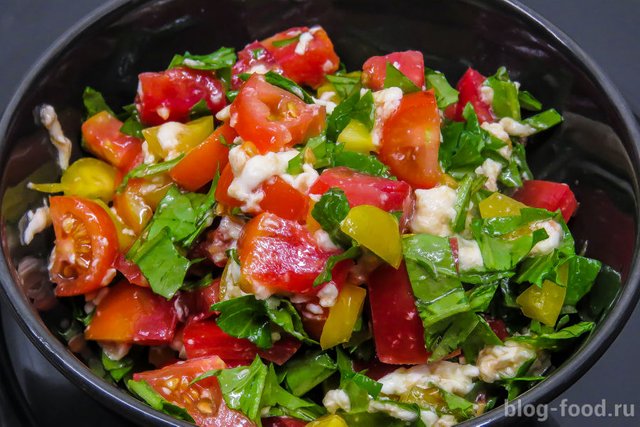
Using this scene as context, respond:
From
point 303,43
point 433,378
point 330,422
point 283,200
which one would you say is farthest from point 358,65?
point 330,422

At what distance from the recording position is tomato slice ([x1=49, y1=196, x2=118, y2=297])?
5.38ft

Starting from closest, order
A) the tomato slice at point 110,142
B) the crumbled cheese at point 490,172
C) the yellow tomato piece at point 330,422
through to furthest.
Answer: the yellow tomato piece at point 330,422, the crumbled cheese at point 490,172, the tomato slice at point 110,142

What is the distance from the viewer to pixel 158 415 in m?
1.33

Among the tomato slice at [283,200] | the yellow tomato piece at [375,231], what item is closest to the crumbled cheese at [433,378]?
the yellow tomato piece at [375,231]

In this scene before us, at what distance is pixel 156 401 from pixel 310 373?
0.31 m

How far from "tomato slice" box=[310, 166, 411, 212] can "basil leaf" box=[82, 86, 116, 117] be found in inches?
27.4

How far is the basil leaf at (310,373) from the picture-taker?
61.1 inches

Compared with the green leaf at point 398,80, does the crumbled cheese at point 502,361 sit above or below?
below

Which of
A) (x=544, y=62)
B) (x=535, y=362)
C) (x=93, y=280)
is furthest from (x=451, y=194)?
(x=93, y=280)

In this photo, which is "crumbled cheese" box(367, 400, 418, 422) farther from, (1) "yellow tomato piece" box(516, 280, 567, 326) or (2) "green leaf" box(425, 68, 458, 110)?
(2) "green leaf" box(425, 68, 458, 110)

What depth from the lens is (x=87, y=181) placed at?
180 cm

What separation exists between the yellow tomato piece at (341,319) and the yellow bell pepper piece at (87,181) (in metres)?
0.66

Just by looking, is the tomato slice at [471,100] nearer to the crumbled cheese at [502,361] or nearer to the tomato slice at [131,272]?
the crumbled cheese at [502,361]

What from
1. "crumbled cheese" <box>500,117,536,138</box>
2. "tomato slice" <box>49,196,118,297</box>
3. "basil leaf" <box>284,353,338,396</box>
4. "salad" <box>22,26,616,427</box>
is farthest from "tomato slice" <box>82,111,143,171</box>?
"crumbled cheese" <box>500,117,536,138</box>
